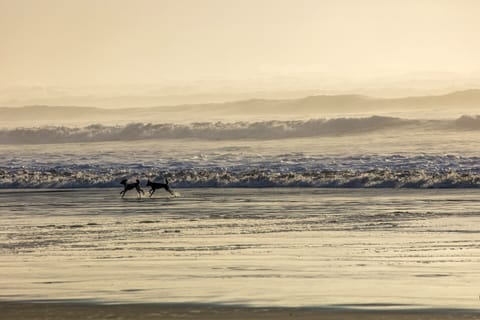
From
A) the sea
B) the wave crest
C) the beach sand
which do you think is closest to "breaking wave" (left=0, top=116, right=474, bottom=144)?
the wave crest

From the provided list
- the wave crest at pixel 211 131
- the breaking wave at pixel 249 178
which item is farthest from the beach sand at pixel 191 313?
the wave crest at pixel 211 131

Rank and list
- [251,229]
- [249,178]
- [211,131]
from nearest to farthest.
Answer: [251,229], [249,178], [211,131]

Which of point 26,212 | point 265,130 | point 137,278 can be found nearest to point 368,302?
point 137,278

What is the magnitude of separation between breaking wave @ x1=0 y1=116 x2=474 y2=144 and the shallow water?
40089 millimetres

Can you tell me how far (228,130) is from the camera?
6944 cm

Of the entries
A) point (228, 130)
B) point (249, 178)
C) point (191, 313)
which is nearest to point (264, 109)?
point (228, 130)

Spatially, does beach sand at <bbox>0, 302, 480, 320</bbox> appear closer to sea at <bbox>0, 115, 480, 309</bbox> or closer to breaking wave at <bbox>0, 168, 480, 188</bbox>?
sea at <bbox>0, 115, 480, 309</bbox>

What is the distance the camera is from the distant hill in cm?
8600

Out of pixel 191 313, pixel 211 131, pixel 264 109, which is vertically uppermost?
pixel 264 109

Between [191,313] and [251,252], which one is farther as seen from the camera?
[251,252]

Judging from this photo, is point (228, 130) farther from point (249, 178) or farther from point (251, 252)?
point (251, 252)

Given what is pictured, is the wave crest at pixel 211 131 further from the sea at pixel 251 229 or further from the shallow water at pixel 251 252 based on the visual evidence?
the shallow water at pixel 251 252

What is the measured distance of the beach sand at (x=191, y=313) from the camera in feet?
35.9

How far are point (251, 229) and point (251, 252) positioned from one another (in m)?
3.27
